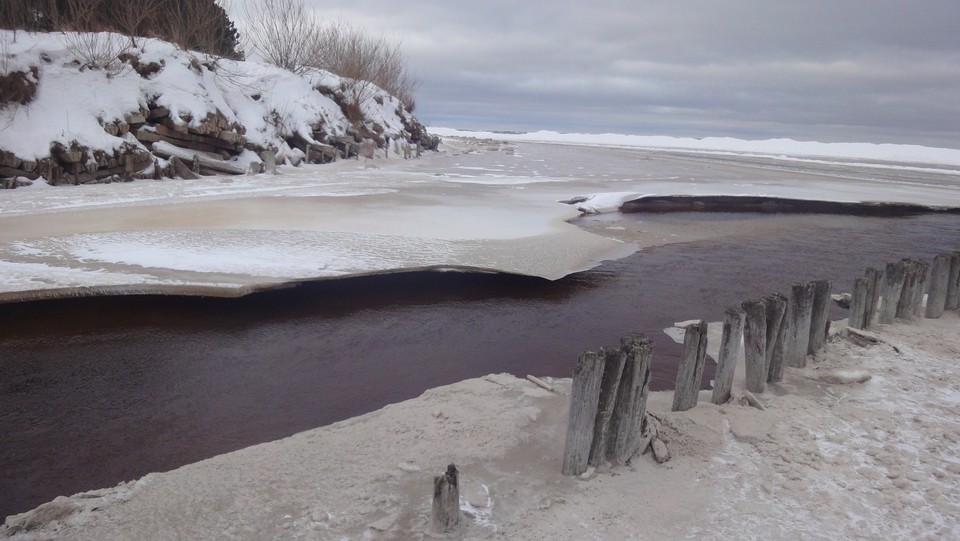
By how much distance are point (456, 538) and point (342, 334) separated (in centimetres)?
386

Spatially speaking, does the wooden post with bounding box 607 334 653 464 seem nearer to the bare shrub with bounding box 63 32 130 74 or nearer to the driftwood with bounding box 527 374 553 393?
the driftwood with bounding box 527 374 553 393

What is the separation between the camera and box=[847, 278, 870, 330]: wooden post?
675cm

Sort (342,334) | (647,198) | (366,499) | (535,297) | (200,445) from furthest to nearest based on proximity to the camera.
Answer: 1. (647,198)
2. (535,297)
3. (342,334)
4. (200,445)
5. (366,499)

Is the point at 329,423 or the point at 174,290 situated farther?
the point at 174,290

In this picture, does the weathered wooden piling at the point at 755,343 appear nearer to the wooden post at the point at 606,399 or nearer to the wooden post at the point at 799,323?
the wooden post at the point at 799,323

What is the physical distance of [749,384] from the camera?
532cm

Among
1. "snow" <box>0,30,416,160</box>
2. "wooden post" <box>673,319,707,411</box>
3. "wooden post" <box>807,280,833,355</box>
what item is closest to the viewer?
"wooden post" <box>673,319,707,411</box>

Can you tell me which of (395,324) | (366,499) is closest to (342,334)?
(395,324)

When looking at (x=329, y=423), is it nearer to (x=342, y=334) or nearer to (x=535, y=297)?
(x=342, y=334)

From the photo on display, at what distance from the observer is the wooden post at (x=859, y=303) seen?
22.2 ft

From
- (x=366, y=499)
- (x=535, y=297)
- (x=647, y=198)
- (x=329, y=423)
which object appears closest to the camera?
(x=366, y=499)

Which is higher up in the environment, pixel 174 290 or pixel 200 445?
pixel 174 290

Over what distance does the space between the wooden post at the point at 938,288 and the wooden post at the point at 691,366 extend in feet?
14.6

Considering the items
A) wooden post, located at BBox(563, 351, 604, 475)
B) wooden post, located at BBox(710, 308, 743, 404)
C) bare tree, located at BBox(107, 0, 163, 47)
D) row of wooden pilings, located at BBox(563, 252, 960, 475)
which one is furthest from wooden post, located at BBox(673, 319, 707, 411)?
bare tree, located at BBox(107, 0, 163, 47)
